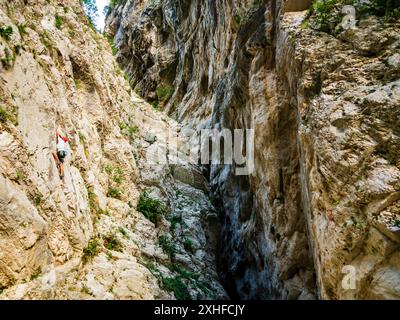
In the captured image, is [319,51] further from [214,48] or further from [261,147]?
[214,48]

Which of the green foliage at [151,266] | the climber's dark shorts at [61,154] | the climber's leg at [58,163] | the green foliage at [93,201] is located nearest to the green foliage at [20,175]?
the climber's leg at [58,163]

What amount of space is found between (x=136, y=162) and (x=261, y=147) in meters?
6.48

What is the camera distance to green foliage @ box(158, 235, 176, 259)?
14359 millimetres

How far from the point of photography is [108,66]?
2048cm

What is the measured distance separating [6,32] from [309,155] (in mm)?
8745

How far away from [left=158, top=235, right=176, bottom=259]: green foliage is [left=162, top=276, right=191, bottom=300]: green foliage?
1.39 m

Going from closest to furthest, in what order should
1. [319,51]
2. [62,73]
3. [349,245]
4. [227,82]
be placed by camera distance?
[349,245] → [319,51] → [62,73] → [227,82]

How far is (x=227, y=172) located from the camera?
2155cm

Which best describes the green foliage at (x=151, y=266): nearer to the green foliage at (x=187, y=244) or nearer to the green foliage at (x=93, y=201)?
the green foliage at (x=93, y=201)

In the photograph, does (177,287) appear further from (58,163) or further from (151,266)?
(58,163)

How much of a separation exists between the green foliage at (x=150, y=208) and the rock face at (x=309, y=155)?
4231 mm

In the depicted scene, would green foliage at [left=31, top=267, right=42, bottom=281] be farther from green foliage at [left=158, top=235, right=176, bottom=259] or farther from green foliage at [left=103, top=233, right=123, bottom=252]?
green foliage at [left=158, top=235, right=176, bottom=259]

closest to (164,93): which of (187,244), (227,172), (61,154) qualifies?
(227,172)
